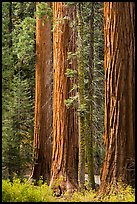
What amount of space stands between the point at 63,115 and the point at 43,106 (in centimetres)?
338

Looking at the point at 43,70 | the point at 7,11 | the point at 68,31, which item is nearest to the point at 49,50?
the point at 43,70

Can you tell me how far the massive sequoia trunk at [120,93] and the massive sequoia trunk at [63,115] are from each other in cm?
303

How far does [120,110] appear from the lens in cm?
804

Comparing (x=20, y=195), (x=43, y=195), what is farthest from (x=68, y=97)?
(x=20, y=195)

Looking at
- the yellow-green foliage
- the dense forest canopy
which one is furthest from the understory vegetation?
the dense forest canopy

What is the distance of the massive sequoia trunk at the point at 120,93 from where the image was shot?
26.3ft

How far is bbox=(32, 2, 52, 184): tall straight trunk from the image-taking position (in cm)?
1409

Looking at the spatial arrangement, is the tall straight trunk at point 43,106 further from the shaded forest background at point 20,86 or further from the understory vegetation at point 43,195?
the understory vegetation at point 43,195

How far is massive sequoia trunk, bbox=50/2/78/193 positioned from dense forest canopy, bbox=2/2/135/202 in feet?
0.09

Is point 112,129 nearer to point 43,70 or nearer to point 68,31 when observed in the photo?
point 68,31

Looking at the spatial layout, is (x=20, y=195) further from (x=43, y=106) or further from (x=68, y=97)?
(x=43, y=106)

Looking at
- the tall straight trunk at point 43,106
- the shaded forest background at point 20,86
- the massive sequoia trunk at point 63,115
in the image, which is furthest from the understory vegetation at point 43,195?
the tall straight trunk at point 43,106

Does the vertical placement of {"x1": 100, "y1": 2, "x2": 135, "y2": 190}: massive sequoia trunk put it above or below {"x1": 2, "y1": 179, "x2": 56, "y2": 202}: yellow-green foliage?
above

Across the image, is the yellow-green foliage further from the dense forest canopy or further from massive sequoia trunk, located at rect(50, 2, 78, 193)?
massive sequoia trunk, located at rect(50, 2, 78, 193)
